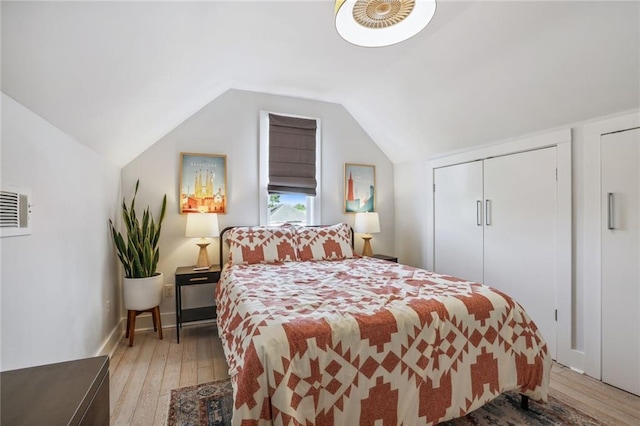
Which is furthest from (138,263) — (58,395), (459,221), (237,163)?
(459,221)

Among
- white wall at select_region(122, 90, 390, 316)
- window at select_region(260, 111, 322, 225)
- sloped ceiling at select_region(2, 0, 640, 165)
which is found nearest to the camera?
sloped ceiling at select_region(2, 0, 640, 165)

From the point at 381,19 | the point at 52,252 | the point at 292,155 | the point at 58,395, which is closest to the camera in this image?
the point at 58,395

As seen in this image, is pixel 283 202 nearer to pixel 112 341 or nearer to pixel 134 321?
pixel 134 321

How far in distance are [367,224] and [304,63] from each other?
1.99m

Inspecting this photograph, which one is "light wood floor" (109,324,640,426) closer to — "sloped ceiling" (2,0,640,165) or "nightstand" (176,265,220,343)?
"nightstand" (176,265,220,343)

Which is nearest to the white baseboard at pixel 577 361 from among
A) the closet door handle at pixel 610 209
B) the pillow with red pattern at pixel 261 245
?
the closet door handle at pixel 610 209

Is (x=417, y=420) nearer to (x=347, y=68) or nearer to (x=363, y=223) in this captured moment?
(x=363, y=223)

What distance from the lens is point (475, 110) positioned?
9.48 feet

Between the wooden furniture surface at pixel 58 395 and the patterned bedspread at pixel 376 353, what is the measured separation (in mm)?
511

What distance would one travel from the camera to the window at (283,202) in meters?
3.67

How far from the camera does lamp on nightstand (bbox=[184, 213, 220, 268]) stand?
305 cm

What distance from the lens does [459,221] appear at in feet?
11.4

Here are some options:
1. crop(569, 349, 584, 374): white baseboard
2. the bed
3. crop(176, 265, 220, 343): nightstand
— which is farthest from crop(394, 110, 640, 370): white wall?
crop(176, 265, 220, 343): nightstand

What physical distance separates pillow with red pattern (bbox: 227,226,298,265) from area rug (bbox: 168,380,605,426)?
1.25m
